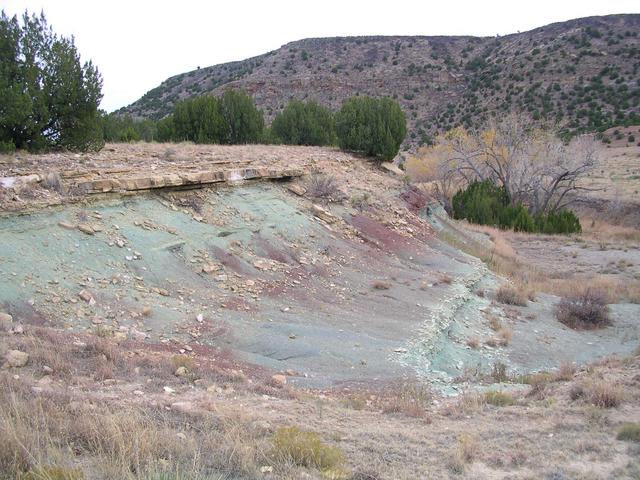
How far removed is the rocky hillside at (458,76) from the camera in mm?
55312

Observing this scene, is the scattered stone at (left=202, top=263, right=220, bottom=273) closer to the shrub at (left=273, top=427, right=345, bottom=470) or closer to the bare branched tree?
the shrub at (left=273, top=427, right=345, bottom=470)

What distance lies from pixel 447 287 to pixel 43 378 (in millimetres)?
10334

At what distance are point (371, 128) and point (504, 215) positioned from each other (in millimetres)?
11497

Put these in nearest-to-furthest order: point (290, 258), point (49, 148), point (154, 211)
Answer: point (154, 211) → point (290, 258) → point (49, 148)

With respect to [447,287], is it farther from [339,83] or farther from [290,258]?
[339,83]

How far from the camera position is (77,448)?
4.06 m

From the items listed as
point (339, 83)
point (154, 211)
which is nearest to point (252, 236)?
point (154, 211)

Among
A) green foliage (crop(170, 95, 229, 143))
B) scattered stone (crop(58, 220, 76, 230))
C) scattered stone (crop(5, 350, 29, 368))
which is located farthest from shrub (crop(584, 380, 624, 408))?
green foliage (crop(170, 95, 229, 143))

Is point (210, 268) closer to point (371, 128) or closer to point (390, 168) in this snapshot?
point (390, 168)

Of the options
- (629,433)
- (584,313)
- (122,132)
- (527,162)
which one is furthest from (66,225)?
(527,162)

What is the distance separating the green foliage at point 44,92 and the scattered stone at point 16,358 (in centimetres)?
813

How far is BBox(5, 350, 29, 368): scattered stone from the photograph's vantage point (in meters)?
5.69

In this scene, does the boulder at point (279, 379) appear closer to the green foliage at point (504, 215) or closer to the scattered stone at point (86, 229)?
the scattered stone at point (86, 229)

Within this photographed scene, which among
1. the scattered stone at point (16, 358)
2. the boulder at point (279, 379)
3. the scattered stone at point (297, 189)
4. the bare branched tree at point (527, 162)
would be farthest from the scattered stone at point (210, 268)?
the bare branched tree at point (527, 162)
